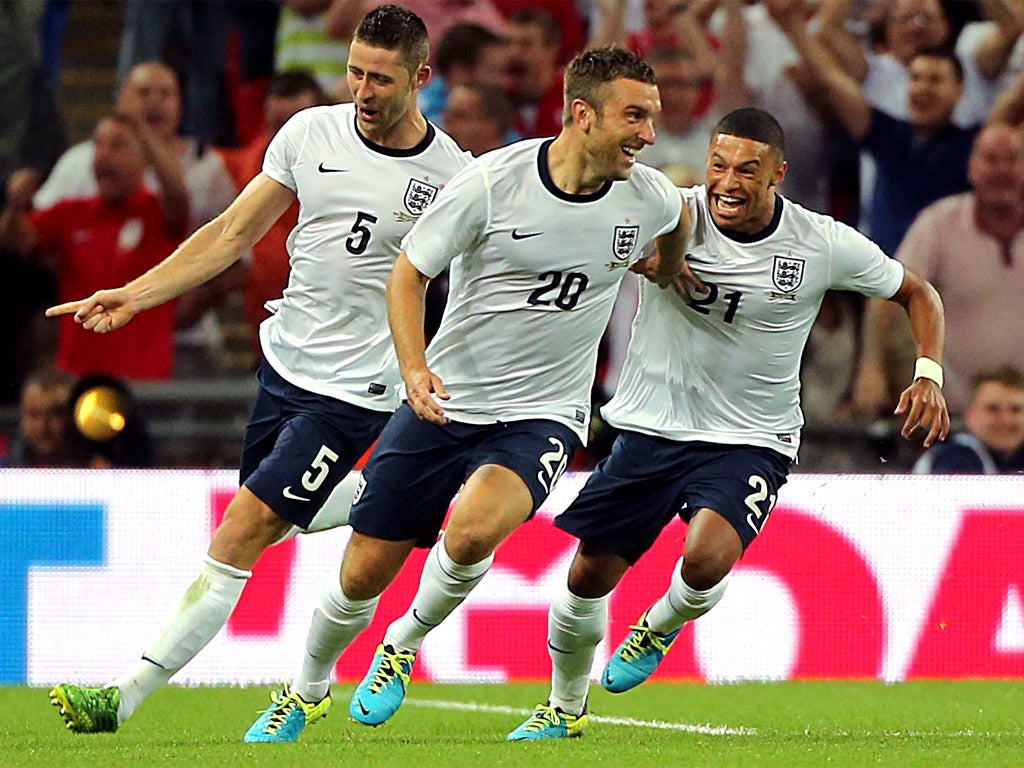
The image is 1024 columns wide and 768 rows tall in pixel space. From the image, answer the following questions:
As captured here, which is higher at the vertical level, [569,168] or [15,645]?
[569,168]

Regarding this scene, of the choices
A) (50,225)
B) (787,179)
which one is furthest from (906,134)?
(50,225)

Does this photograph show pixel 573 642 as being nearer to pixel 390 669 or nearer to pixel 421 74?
pixel 390 669

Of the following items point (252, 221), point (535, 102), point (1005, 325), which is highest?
point (252, 221)

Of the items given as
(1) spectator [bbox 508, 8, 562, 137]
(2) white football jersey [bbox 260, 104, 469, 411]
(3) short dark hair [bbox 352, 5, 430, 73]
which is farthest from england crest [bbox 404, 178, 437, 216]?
(1) spectator [bbox 508, 8, 562, 137]

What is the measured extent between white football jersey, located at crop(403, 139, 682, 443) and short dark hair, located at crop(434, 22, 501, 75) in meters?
5.27

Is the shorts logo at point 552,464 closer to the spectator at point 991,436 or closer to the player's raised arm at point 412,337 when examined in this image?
the player's raised arm at point 412,337

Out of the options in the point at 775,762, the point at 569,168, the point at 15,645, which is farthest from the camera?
the point at 15,645

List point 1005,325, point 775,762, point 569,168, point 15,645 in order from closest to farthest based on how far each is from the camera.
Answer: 1. point 775,762
2. point 569,168
3. point 15,645
4. point 1005,325

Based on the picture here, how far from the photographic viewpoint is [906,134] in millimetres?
11141

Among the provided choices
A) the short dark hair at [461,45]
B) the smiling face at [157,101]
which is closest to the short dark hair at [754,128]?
the short dark hair at [461,45]

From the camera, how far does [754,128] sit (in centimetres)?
632

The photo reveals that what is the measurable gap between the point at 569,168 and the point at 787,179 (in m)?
5.59

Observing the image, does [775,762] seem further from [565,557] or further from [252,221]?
[565,557]

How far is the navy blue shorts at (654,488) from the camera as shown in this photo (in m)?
6.50
